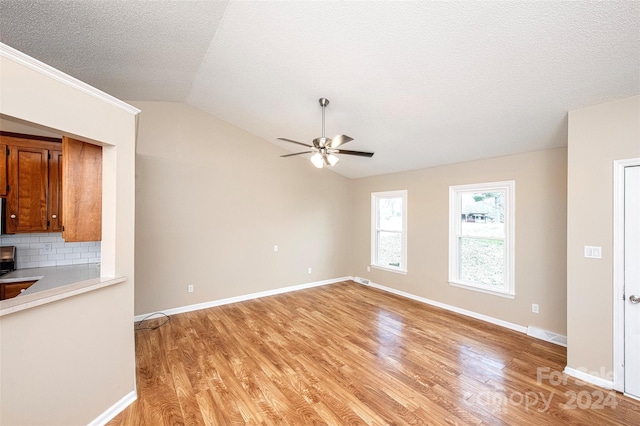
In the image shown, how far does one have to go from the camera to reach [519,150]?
3527mm

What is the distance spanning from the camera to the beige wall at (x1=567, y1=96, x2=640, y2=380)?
2342 millimetres

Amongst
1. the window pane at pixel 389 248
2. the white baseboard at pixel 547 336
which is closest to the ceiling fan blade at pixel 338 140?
the window pane at pixel 389 248

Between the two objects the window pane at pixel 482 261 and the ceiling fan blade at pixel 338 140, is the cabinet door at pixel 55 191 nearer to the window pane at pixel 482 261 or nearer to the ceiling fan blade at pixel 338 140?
the ceiling fan blade at pixel 338 140

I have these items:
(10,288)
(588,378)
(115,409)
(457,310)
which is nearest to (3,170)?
(10,288)

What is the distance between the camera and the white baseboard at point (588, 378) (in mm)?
2365

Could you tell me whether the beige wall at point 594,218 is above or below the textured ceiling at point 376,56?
below

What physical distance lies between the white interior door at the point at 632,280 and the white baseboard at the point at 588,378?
0.12 meters

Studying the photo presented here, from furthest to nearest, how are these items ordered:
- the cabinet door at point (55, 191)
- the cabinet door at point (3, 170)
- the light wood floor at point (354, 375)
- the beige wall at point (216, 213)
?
the beige wall at point (216, 213)
the cabinet door at point (55, 191)
the cabinet door at point (3, 170)
the light wood floor at point (354, 375)

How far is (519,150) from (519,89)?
1.39 metres

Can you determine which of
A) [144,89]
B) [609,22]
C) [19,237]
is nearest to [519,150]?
[609,22]

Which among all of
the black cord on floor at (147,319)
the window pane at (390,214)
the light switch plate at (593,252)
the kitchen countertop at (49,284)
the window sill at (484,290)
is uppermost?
the window pane at (390,214)

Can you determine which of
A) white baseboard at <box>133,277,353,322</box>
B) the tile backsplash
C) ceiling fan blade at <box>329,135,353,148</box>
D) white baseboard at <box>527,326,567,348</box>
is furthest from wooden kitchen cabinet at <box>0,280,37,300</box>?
white baseboard at <box>527,326,567,348</box>

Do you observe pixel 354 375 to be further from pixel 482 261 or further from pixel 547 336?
pixel 482 261

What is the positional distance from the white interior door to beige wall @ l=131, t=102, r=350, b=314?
457cm
